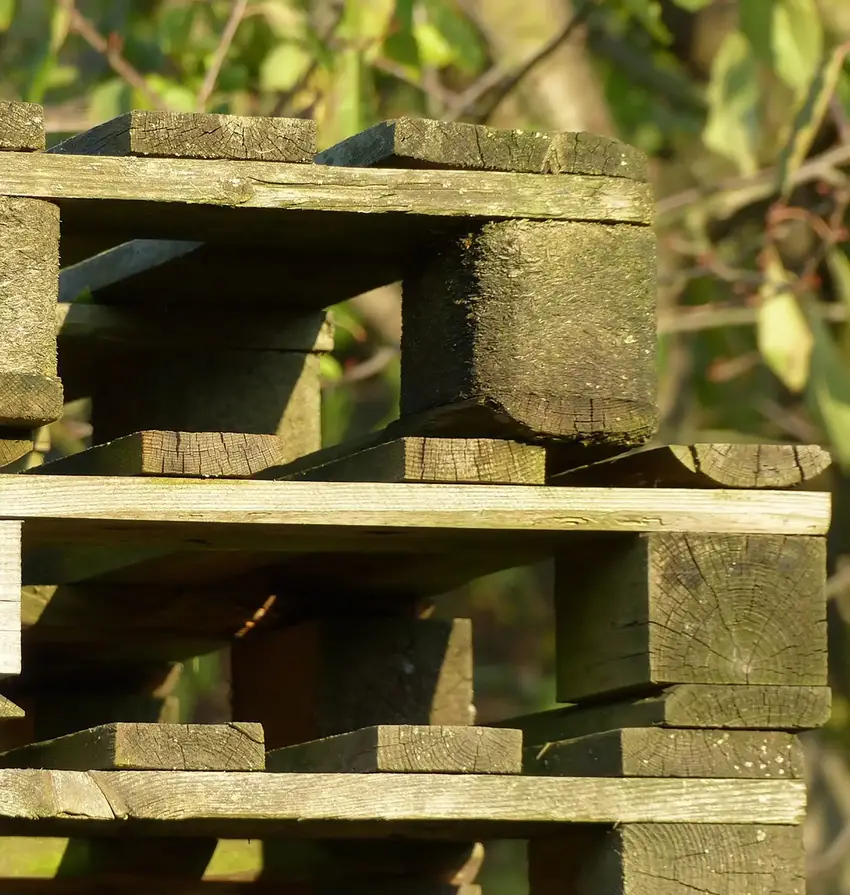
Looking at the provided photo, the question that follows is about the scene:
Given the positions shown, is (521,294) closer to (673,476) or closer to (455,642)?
(673,476)

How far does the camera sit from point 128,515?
3119 mm

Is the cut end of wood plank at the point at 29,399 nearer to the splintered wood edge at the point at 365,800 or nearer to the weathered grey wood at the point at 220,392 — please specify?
the splintered wood edge at the point at 365,800

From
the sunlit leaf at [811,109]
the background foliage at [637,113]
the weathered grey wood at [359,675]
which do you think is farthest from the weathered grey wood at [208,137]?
the sunlit leaf at [811,109]

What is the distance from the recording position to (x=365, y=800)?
3.08m

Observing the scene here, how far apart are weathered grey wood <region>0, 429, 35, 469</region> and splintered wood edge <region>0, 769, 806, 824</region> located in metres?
0.48

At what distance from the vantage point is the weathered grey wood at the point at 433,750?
312 cm

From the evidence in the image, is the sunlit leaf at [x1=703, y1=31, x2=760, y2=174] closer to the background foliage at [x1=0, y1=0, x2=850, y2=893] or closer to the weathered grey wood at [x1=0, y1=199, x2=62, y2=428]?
the background foliage at [x1=0, y1=0, x2=850, y2=893]

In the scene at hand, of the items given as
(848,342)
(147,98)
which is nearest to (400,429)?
(147,98)

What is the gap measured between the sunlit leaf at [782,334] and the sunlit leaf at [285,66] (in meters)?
1.59

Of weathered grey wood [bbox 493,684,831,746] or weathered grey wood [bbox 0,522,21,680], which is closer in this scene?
weathered grey wood [bbox 0,522,21,680]

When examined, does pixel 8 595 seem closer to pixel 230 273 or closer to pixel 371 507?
pixel 371 507

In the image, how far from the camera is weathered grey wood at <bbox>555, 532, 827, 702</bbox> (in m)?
3.34

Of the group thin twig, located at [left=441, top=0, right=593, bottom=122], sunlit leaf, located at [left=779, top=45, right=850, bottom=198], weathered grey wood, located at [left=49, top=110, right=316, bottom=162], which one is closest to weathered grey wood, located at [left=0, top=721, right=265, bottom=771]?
weathered grey wood, located at [left=49, top=110, right=316, bottom=162]

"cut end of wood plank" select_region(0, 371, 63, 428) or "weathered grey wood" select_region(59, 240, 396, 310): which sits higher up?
"weathered grey wood" select_region(59, 240, 396, 310)
